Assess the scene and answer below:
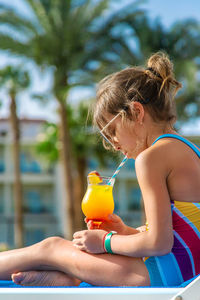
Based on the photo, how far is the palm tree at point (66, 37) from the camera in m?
17.0

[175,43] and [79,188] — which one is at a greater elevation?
[175,43]

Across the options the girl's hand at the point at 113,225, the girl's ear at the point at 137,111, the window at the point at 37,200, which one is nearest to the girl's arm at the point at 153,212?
the girl's ear at the point at 137,111

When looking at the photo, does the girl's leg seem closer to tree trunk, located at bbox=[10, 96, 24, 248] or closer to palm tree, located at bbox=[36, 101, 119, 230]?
palm tree, located at bbox=[36, 101, 119, 230]

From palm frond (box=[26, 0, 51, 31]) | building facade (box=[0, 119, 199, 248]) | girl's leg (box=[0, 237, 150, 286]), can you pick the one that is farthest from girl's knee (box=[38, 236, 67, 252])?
building facade (box=[0, 119, 199, 248])

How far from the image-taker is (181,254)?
185cm

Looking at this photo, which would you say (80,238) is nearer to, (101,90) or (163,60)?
(101,90)

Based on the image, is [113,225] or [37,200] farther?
[37,200]

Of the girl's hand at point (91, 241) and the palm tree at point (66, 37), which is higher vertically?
the palm tree at point (66, 37)

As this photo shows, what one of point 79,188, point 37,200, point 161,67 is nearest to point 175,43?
point 79,188

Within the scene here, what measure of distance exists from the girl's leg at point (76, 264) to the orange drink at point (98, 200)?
237mm

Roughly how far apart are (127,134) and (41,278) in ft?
2.17

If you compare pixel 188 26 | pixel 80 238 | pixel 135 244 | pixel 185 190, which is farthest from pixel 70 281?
pixel 188 26

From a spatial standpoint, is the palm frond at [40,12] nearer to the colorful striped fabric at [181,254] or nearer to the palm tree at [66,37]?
the palm tree at [66,37]

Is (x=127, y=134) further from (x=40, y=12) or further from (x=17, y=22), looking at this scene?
(x=40, y=12)
